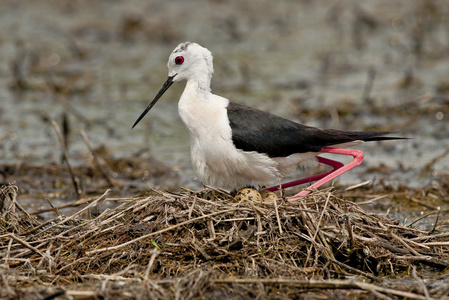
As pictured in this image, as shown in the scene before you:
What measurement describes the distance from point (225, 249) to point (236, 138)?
1151mm

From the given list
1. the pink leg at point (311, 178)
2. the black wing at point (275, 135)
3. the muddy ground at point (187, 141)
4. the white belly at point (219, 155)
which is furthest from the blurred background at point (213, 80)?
the white belly at point (219, 155)

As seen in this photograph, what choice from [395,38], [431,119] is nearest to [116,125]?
[431,119]

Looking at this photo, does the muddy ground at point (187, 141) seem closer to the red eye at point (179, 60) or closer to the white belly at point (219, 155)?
the white belly at point (219, 155)

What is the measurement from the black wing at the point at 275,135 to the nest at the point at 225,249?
1.95 feet

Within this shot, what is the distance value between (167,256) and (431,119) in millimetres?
6230

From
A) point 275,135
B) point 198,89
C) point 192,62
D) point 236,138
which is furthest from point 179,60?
point 275,135

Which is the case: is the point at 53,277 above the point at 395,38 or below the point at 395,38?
below

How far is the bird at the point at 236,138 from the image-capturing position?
5984 millimetres

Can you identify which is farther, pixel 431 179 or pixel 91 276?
pixel 431 179

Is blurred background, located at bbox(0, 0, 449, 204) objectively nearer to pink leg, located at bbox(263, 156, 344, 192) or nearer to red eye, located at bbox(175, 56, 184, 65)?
pink leg, located at bbox(263, 156, 344, 192)

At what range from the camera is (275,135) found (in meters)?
6.15

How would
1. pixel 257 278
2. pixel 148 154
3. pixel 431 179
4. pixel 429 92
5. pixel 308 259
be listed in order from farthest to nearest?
pixel 429 92
pixel 148 154
pixel 431 179
pixel 308 259
pixel 257 278

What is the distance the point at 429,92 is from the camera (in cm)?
1141

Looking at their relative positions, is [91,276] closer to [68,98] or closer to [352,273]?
[352,273]
